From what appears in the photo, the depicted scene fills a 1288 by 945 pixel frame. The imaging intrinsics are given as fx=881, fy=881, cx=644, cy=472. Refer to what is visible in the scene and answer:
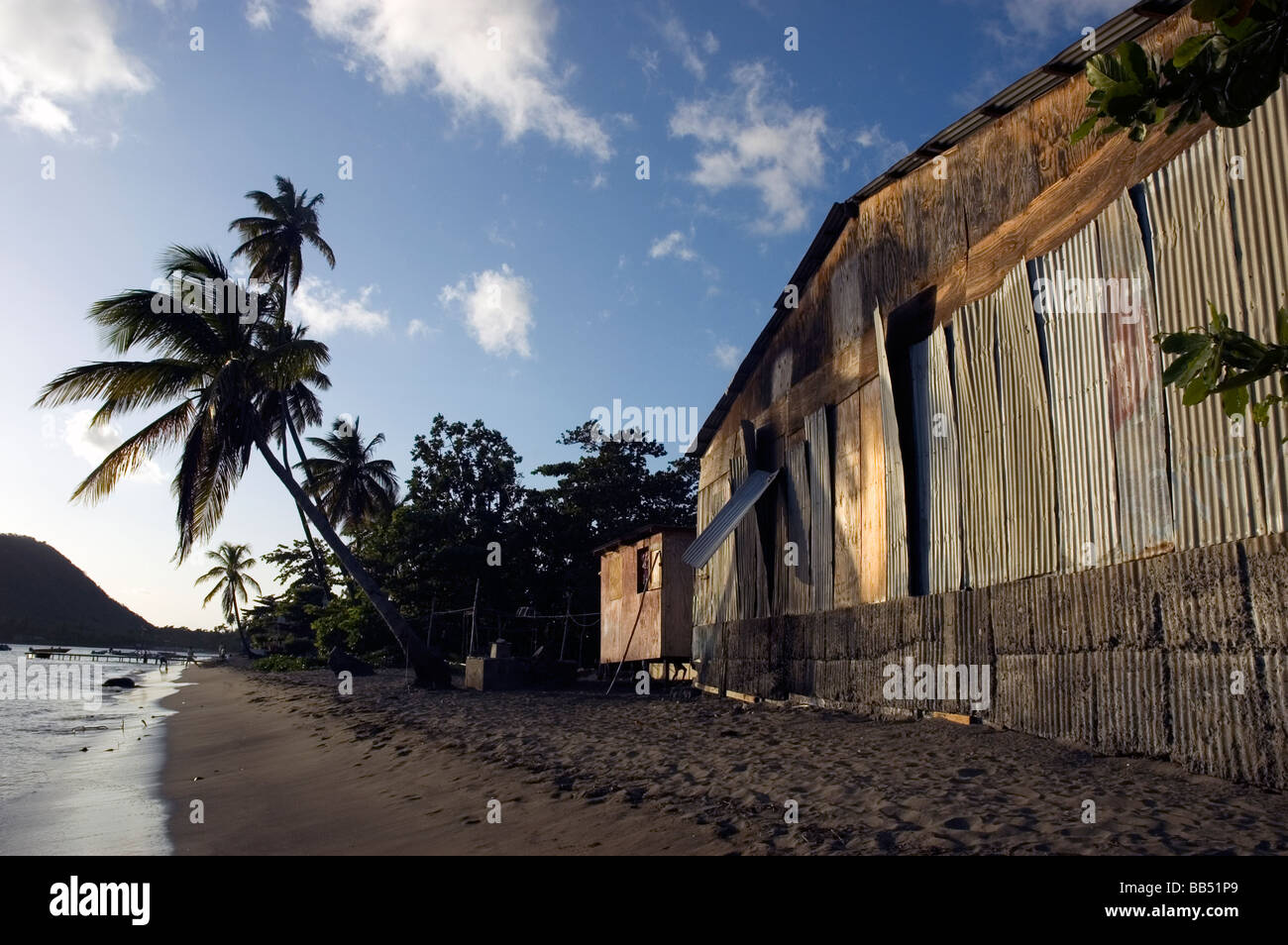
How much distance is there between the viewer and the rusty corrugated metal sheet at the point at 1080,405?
7.21 m

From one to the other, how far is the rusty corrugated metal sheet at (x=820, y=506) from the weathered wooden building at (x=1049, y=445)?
0.05 meters

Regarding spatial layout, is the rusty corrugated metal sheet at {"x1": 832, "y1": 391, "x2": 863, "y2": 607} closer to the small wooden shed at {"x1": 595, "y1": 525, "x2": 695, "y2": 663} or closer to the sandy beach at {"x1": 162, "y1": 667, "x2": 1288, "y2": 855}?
the sandy beach at {"x1": 162, "y1": 667, "x2": 1288, "y2": 855}

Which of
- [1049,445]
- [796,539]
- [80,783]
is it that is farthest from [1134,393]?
[80,783]

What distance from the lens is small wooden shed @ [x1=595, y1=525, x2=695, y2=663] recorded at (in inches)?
765

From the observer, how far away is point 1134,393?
6863mm

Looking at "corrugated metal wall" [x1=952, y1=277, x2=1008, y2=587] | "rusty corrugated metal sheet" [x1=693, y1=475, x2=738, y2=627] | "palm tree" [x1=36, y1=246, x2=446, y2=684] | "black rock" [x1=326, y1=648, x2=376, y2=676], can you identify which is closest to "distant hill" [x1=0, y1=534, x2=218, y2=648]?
"black rock" [x1=326, y1=648, x2=376, y2=676]

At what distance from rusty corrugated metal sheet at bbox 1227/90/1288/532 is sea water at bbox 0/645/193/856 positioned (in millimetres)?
8097

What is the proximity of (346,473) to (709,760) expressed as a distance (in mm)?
33482

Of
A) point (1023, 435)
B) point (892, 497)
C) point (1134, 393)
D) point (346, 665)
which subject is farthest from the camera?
point (346, 665)

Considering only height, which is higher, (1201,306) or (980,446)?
(1201,306)

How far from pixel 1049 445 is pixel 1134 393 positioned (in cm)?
111

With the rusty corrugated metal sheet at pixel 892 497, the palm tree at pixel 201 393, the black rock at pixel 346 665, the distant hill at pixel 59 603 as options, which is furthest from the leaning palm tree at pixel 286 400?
the distant hill at pixel 59 603

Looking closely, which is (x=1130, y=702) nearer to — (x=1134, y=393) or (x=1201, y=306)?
(x=1134, y=393)
